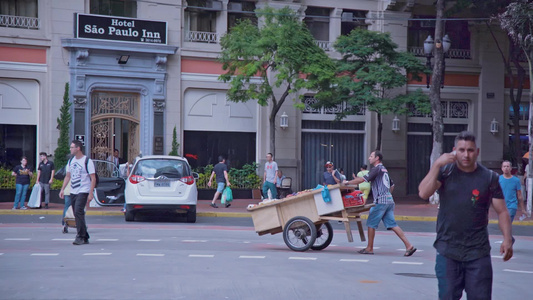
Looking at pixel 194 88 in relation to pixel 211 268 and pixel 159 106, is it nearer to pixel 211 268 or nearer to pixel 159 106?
pixel 159 106

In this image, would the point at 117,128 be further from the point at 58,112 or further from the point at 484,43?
the point at 484,43

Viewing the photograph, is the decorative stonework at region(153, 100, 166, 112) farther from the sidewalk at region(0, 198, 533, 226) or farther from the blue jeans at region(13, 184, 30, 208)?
the blue jeans at region(13, 184, 30, 208)

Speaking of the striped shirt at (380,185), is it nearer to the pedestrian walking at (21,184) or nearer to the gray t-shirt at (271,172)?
the gray t-shirt at (271,172)

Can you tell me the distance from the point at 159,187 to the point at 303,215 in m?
6.47

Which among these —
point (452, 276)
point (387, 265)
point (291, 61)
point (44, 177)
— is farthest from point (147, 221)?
point (452, 276)

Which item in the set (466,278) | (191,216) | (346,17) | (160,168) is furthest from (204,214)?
(466,278)

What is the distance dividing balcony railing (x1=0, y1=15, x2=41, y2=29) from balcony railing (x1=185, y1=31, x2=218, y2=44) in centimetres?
551

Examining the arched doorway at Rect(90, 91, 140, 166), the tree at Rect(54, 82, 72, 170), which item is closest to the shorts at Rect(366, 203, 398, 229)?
the tree at Rect(54, 82, 72, 170)

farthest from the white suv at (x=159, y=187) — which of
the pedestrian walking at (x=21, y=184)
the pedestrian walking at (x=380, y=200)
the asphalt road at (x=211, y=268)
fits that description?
the pedestrian walking at (x=380, y=200)

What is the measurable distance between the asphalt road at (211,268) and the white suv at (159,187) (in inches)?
75.4

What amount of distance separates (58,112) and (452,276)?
71.0 ft

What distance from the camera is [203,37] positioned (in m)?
27.8

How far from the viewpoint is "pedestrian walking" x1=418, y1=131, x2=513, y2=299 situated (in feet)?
19.1

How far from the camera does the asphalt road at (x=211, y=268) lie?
8.52 meters
